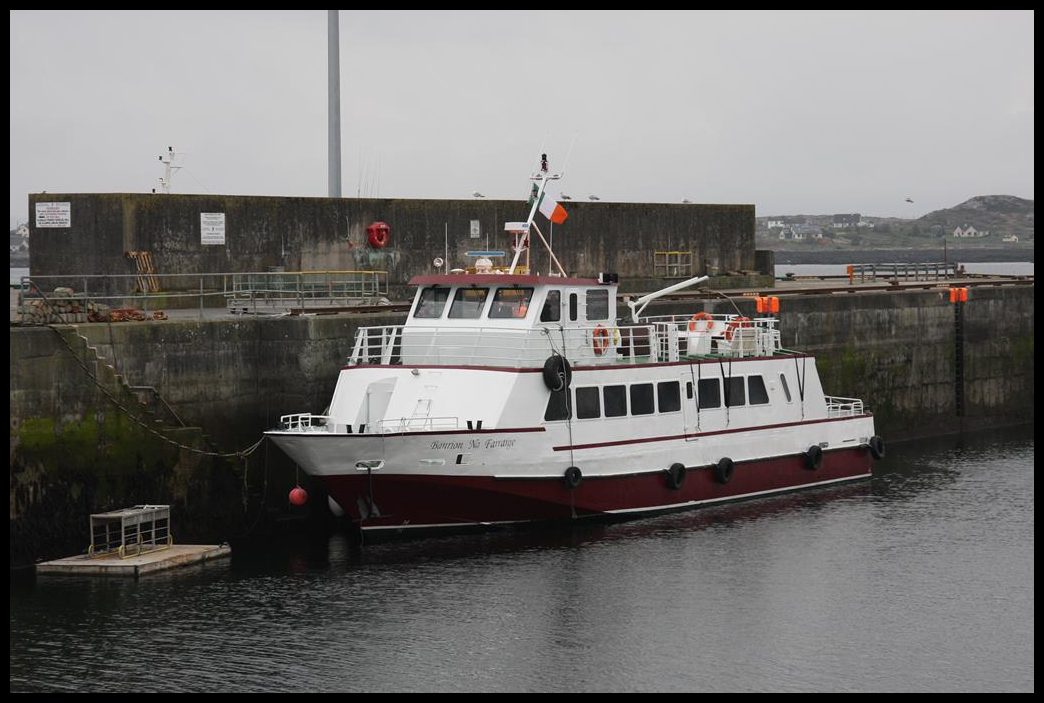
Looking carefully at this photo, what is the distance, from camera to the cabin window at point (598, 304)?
2588cm

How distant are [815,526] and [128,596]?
37.4ft

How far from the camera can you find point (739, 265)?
40.8 meters

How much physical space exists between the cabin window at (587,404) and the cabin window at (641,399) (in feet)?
2.74

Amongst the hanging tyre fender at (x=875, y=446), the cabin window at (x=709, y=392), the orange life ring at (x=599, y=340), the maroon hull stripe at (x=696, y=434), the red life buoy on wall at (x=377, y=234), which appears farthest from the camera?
the red life buoy on wall at (x=377, y=234)

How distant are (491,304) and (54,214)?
9.17m

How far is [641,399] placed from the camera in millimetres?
25516

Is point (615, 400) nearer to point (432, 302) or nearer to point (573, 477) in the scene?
point (573, 477)

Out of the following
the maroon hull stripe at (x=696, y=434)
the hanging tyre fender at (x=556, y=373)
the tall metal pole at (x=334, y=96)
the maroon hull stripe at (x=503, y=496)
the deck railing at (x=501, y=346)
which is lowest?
the maroon hull stripe at (x=503, y=496)

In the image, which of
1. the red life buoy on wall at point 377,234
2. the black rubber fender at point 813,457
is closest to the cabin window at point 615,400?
the black rubber fender at point 813,457

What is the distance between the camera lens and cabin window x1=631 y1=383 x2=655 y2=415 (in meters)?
25.4

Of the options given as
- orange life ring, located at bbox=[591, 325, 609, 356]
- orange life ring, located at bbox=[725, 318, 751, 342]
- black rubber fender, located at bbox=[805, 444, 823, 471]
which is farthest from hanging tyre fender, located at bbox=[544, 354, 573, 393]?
black rubber fender, located at bbox=[805, 444, 823, 471]

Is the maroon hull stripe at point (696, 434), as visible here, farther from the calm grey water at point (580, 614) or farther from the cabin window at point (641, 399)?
the calm grey water at point (580, 614)

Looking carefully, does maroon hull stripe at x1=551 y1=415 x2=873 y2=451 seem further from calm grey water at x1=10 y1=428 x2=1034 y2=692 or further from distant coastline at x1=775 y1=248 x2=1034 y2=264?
distant coastline at x1=775 y1=248 x2=1034 y2=264

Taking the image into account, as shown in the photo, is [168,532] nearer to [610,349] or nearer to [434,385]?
[434,385]
